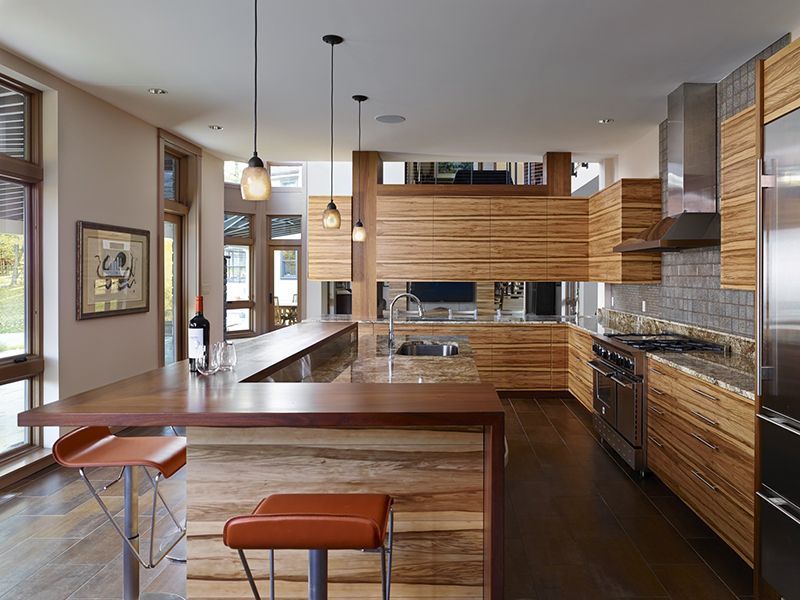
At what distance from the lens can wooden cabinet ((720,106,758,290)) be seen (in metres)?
3.08

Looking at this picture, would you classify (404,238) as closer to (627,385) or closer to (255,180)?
(627,385)

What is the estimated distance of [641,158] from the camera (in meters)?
6.25

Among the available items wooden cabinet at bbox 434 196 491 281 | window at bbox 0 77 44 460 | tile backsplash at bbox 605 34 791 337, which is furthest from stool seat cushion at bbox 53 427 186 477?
wooden cabinet at bbox 434 196 491 281

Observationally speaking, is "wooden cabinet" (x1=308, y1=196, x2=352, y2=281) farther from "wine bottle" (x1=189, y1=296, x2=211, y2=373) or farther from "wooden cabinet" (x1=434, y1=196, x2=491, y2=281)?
"wine bottle" (x1=189, y1=296, x2=211, y2=373)

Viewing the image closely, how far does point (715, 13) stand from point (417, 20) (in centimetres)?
170

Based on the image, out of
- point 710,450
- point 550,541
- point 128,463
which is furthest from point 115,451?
point 710,450

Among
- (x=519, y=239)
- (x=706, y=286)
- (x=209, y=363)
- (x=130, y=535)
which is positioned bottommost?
(x=130, y=535)

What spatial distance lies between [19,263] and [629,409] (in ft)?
15.0

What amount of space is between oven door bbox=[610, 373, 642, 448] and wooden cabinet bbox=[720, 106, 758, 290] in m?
1.07

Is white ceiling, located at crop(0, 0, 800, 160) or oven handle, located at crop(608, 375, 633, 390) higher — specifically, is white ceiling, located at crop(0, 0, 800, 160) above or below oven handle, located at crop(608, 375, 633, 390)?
above

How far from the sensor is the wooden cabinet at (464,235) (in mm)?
6953

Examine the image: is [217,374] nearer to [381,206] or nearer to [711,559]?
[711,559]

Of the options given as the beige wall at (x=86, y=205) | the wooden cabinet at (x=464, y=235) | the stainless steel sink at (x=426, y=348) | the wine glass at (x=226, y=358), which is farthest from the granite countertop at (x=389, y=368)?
the wooden cabinet at (x=464, y=235)

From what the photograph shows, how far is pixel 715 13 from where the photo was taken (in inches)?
131
